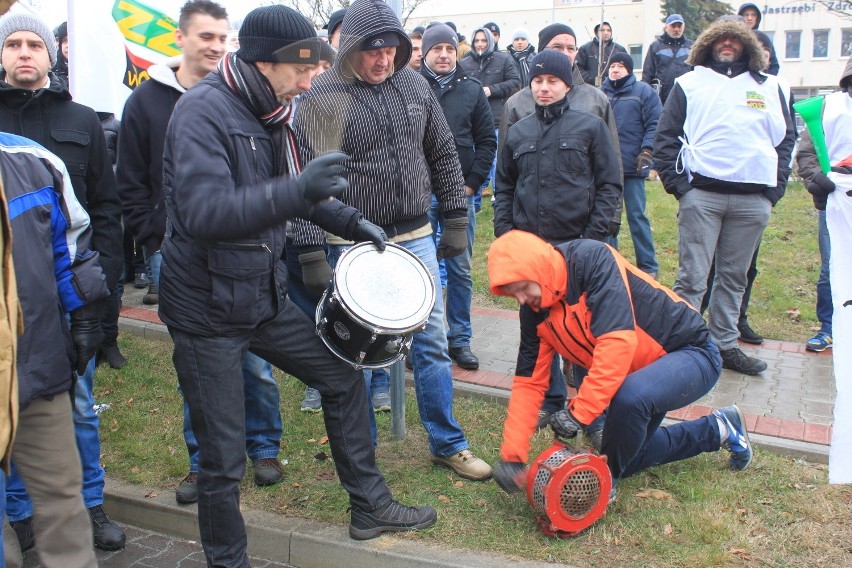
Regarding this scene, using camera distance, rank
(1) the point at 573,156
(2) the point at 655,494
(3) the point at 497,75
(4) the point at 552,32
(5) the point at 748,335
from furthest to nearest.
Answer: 1. (3) the point at 497,75
2. (5) the point at 748,335
3. (4) the point at 552,32
4. (1) the point at 573,156
5. (2) the point at 655,494

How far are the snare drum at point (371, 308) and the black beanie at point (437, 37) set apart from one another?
2887mm

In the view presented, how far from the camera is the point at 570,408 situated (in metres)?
3.77

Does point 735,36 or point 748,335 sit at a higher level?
point 735,36

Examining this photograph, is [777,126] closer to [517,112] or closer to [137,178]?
[517,112]

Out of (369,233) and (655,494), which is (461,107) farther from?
(655,494)

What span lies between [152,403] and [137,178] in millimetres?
1828

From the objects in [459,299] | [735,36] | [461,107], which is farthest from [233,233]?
[735,36]

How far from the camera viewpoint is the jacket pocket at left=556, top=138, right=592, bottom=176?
201 inches

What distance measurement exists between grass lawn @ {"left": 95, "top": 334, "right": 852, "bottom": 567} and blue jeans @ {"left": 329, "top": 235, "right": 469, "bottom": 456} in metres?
0.19

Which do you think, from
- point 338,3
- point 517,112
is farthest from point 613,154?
point 338,3

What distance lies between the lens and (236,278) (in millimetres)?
3221

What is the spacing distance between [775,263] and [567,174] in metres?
4.58

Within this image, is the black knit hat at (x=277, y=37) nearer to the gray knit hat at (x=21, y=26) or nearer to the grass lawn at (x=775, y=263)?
the gray knit hat at (x=21, y=26)

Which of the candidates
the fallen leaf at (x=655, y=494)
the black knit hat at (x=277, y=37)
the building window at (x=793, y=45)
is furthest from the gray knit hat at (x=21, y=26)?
the building window at (x=793, y=45)
